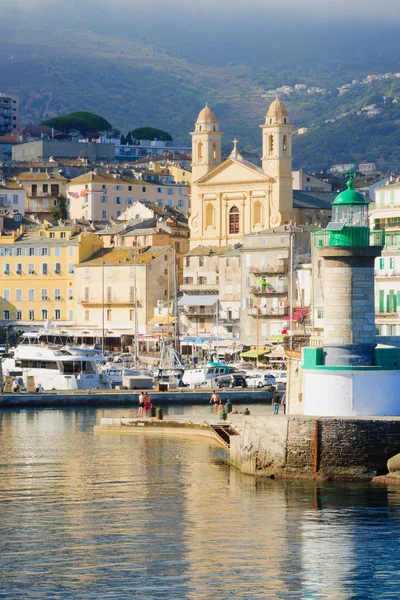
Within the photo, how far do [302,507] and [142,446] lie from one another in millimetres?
14354

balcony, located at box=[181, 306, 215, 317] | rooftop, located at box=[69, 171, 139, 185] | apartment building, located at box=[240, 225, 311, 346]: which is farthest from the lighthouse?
rooftop, located at box=[69, 171, 139, 185]

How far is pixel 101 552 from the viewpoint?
3169 centimetres

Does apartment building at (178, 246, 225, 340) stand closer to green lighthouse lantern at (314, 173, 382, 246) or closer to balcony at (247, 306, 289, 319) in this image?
balcony at (247, 306, 289, 319)

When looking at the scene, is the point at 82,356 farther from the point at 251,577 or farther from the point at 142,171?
the point at 142,171

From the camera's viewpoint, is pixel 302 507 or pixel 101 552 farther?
pixel 302 507

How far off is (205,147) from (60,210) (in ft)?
75.8

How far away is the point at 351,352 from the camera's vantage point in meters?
41.0

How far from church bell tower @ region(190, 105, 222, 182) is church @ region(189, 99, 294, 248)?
1.44 m

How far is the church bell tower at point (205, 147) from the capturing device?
127 meters

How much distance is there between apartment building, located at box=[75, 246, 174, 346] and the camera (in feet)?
371

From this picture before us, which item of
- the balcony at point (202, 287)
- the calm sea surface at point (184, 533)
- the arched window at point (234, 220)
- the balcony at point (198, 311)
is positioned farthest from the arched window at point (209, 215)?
the calm sea surface at point (184, 533)

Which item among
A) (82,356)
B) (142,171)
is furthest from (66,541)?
(142,171)

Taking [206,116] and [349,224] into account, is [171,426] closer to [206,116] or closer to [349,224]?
[349,224]

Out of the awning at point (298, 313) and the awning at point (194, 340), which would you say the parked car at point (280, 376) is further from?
the awning at point (194, 340)
